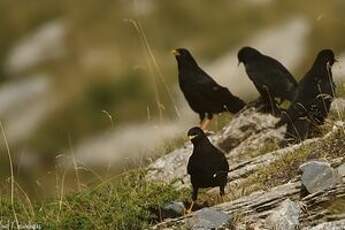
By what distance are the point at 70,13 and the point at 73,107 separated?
46.3 ft

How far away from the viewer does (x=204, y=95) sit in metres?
15.4

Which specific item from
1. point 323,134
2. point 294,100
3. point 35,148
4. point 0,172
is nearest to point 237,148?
point 294,100

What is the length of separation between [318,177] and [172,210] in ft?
4.73

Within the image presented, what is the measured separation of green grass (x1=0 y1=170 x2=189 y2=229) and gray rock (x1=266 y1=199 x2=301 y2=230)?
4.23 feet

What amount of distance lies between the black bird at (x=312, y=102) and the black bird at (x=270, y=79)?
1.76 feet

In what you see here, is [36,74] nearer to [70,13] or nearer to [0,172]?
[70,13]

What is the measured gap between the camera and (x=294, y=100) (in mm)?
13078

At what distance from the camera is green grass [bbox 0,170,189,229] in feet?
31.3

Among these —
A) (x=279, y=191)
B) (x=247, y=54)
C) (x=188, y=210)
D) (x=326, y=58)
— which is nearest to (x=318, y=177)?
(x=279, y=191)

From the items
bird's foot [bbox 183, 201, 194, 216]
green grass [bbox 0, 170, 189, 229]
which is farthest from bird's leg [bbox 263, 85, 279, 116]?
bird's foot [bbox 183, 201, 194, 216]

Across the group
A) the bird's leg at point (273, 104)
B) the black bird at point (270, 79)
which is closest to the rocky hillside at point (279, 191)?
the bird's leg at point (273, 104)

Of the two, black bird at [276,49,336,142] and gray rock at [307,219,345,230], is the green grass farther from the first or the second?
black bird at [276,49,336,142]

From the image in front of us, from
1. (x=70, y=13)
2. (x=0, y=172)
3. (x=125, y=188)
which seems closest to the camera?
(x=125, y=188)

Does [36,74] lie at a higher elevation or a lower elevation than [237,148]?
lower
